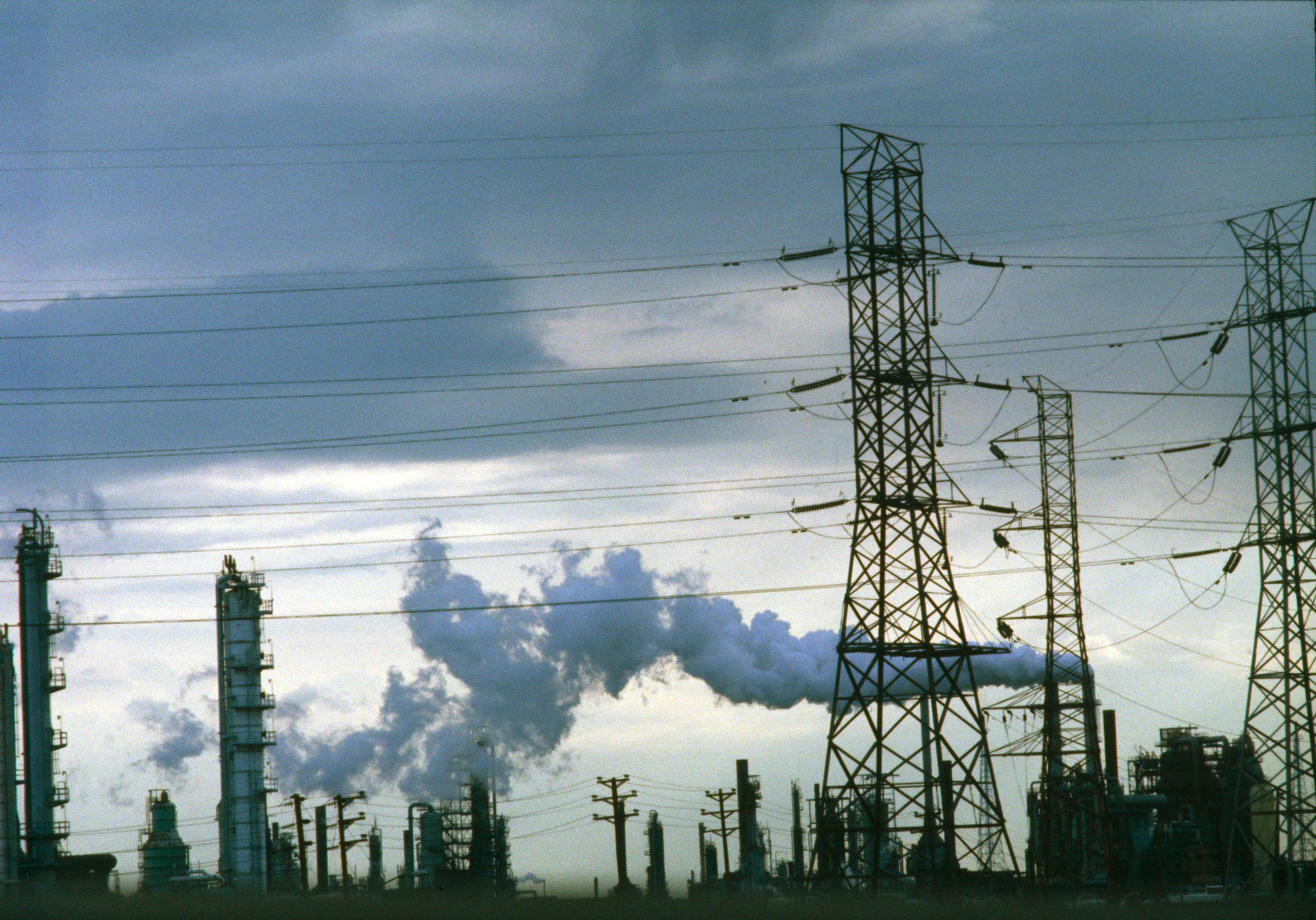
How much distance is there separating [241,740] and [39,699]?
845cm

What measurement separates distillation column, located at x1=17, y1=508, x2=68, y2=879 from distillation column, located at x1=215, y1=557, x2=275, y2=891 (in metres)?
6.54

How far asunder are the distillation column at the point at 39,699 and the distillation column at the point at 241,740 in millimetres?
6539

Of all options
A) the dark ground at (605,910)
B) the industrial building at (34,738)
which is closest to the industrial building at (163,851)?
the industrial building at (34,738)

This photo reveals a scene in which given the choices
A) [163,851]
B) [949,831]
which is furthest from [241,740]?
[949,831]

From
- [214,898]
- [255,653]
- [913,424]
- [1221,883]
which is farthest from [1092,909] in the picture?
[255,653]

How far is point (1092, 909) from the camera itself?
94.6ft

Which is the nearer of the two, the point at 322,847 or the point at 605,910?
the point at 605,910

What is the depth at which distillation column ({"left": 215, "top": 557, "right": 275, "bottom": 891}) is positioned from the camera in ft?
205

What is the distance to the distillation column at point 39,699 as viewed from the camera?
2303 inches

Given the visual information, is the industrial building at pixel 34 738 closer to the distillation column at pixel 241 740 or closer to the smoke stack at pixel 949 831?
the distillation column at pixel 241 740

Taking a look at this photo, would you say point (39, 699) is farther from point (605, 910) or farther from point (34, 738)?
point (605, 910)

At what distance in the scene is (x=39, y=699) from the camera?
5897 cm

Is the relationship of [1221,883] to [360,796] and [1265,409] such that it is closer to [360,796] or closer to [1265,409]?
[1265,409]

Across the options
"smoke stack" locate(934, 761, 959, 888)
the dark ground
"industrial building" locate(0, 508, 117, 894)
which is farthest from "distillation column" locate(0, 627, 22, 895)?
"smoke stack" locate(934, 761, 959, 888)
